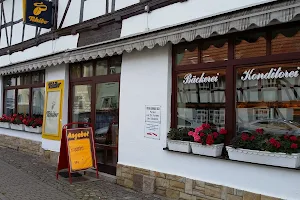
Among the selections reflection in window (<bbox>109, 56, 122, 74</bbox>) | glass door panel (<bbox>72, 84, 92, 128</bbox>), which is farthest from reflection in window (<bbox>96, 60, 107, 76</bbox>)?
glass door panel (<bbox>72, 84, 92, 128</bbox>)

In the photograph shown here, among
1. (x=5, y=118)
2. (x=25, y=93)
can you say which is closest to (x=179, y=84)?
(x=25, y=93)

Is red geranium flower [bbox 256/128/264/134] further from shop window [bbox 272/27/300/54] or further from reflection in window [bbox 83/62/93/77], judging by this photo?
reflection in window [bbox 83/62/93/77]

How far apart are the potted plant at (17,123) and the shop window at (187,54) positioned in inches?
290

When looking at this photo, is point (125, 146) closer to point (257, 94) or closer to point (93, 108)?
point (93, 108)

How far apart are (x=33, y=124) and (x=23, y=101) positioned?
6.54ft

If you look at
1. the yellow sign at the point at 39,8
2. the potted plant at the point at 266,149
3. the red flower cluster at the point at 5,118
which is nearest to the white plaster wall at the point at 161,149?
the potted plant at the point at 266,149

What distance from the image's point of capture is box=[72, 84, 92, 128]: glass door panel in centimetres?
896

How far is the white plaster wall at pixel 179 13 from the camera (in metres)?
5.36

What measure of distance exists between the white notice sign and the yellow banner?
69.3 inches

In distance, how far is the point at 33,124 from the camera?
36.0ft

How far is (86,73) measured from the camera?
29.6 feet

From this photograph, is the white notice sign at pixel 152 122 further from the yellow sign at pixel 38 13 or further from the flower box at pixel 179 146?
the yellow sign at pixel 38 13

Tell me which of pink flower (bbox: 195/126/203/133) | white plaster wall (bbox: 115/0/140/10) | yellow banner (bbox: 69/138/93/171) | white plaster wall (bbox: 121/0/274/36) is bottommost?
yellow banner (bbox: 69/138/93/171)

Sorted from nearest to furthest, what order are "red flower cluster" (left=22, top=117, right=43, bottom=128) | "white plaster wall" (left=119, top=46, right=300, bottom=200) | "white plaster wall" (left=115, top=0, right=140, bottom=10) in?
"white plaster wall" (left=119, top=46, right=300, bottom=200), "white plaster wall" (left=115, top=0, right=140, bottom=10), "red flower cluster" (left=22, top=117, right=43, bottom=128)
